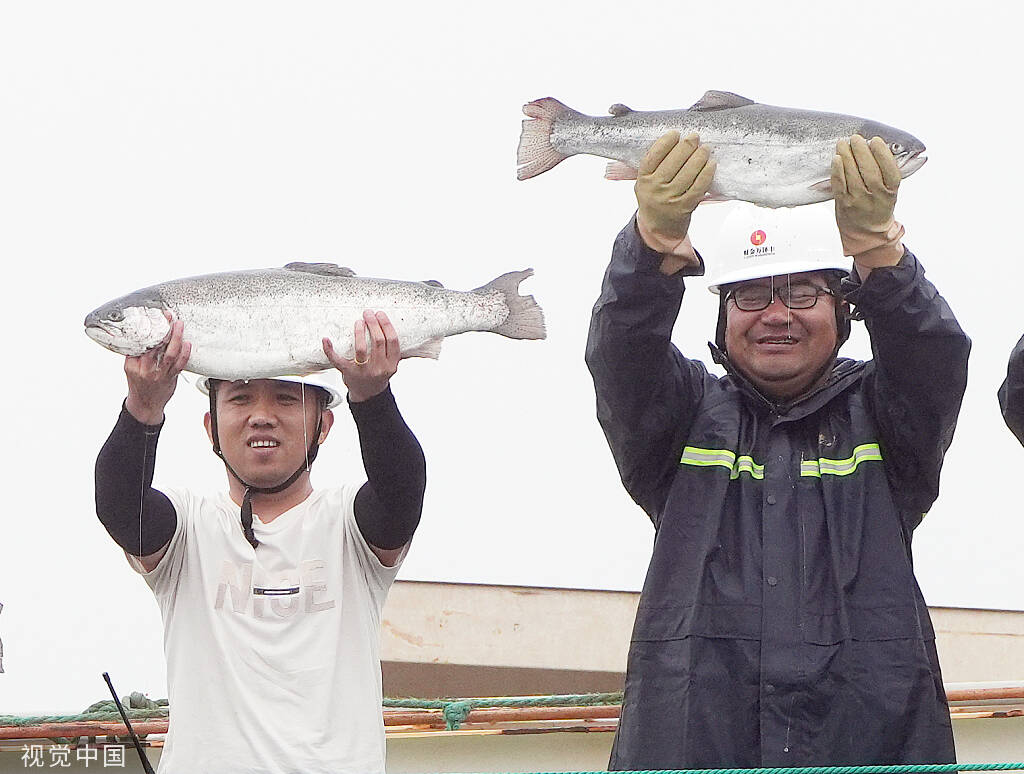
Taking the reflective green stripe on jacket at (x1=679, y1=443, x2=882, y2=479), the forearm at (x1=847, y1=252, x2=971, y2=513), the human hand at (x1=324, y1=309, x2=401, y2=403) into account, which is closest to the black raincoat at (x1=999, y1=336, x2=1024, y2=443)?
the forearm at (x1=847, y1=252, x2=971, y2=513)

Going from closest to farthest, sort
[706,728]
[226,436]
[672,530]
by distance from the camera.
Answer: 1. [706,728]
2. [672,530]
3. [226,436]

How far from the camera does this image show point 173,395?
3.93 meters

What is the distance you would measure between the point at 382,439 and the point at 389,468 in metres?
0.09

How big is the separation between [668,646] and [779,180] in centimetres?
129

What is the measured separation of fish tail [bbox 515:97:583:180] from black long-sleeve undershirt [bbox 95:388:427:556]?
82cm

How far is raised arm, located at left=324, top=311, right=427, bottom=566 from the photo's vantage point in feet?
12.6

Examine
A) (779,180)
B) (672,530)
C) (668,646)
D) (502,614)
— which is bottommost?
(502,614)

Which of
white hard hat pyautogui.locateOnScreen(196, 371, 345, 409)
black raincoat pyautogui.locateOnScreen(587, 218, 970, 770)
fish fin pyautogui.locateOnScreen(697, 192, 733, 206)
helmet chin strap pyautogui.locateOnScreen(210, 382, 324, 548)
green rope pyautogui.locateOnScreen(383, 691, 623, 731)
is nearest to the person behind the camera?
black raincoat pyautogui.locateOnScreen(587, 218, 970, 770)

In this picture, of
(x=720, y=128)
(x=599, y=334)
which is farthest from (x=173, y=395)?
(x=720, y=128)

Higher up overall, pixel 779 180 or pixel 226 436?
pixel 779 180

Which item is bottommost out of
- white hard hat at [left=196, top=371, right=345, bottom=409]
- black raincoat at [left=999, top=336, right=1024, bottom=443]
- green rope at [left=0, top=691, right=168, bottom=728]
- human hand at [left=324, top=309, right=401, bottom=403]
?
green rope at [left=0, top=691, right=168, bottom=728]

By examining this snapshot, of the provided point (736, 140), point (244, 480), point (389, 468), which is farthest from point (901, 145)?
point (244, 480)

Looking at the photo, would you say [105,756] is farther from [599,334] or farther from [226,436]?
[599,334]

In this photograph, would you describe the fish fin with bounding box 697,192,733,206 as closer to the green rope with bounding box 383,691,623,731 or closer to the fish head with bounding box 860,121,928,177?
the fish head with bounding box 860,121,928,177
